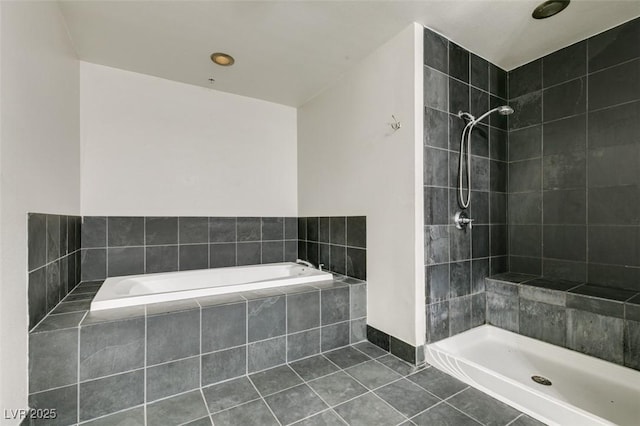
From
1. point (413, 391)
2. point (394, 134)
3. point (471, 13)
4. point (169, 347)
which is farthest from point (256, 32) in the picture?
point (413, 391)

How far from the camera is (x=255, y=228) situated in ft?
10.1

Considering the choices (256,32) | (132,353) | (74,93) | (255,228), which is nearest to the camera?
(132,353)

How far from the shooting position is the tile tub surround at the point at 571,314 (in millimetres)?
1660

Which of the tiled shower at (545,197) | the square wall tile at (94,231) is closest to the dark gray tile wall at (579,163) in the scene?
the tiled shower at (545,197)

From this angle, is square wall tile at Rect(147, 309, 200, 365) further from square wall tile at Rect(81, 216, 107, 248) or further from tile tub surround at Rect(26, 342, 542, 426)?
square wall tile at Rect(81, 216, 107, 248)

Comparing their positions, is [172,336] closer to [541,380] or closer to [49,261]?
[49,261]

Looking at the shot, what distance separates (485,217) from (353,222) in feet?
3.47

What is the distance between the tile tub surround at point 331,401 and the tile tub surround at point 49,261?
19.0 inches

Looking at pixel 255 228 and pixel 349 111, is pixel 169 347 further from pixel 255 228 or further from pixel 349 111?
pixel 349 111

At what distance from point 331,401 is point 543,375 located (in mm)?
1397

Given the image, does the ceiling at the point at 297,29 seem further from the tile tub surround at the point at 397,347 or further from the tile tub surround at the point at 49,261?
the tile tub surround at the point at 397,347

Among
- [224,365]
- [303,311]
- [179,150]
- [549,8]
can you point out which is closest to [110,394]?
[224,365]

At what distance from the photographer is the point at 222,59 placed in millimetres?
2336

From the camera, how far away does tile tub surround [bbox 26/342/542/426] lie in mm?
1421
